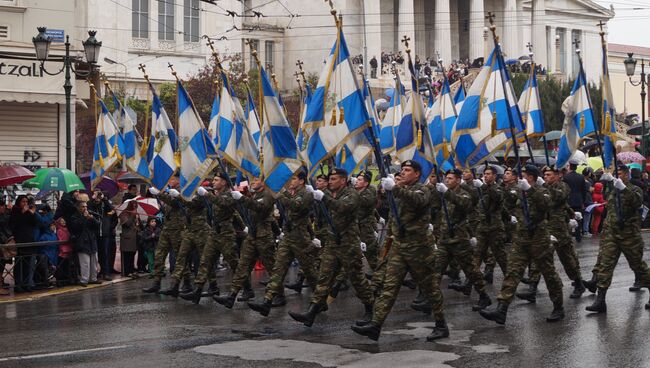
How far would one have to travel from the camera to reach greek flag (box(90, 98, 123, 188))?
65.7ft

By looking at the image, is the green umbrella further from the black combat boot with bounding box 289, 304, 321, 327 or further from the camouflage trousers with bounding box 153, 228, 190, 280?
the black combat boot with bounding box 289, 304, 321, 327

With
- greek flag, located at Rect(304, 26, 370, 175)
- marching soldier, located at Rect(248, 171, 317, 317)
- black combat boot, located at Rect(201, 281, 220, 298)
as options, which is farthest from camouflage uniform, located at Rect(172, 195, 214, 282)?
greek flag, located at Rect(304, 26, 370, 175)

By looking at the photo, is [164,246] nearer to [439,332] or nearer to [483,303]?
[483,303]

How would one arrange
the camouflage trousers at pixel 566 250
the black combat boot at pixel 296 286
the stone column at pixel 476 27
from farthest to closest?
the stone column at pixel 476 27 < the black combat boot at pixel 296 286 < the camouflage trousers at pixel 566 250

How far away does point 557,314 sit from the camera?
40.5 ft

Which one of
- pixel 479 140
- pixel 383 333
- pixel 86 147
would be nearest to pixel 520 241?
pixel 383 333

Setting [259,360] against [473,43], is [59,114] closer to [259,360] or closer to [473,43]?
[259,360]

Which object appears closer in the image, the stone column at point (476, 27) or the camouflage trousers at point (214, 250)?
the camouflage trousers at point (214, 250)

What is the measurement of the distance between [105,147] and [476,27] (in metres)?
60.1

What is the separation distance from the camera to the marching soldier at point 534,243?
40.5ft

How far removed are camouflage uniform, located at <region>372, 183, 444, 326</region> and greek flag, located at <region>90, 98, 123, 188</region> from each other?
9793 mm

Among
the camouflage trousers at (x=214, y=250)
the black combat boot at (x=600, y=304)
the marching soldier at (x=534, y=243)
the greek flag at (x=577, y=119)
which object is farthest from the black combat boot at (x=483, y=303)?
the greek flag at (x=577, y=119)

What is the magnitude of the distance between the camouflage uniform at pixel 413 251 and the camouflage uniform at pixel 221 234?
4.04m

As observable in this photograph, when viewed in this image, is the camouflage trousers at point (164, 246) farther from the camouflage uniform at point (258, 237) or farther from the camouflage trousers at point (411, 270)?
the camouflage trousers at point (411, 270)
